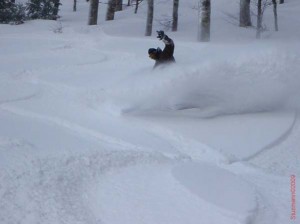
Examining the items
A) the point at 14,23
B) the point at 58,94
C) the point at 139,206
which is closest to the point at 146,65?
the point at 58,94

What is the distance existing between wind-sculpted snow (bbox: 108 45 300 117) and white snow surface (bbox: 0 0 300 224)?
2 centimetres

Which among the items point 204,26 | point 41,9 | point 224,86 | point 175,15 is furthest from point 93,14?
point 224,86

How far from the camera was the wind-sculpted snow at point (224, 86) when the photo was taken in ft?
28.2

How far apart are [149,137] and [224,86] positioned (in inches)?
96.0

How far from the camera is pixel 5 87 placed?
9.62m

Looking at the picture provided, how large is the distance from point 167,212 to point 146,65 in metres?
7.91

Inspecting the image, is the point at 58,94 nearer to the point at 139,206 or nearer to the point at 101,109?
the point at 101,109

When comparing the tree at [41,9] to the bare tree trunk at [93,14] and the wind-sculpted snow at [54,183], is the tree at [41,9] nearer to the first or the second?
the bare tree trunk at [93,14]

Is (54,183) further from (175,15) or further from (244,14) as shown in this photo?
(244,14)

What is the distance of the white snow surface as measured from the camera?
14.7 feet

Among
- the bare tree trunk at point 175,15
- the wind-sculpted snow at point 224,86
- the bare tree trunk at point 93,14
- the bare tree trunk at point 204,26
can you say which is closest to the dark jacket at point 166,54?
the wind-sculpted snow at point 224,86

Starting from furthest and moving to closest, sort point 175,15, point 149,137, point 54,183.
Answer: point 175,15 < point 149,137 < point 54,183

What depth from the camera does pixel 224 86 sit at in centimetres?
887

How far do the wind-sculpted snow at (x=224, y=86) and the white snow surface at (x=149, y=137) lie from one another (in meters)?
0.02
